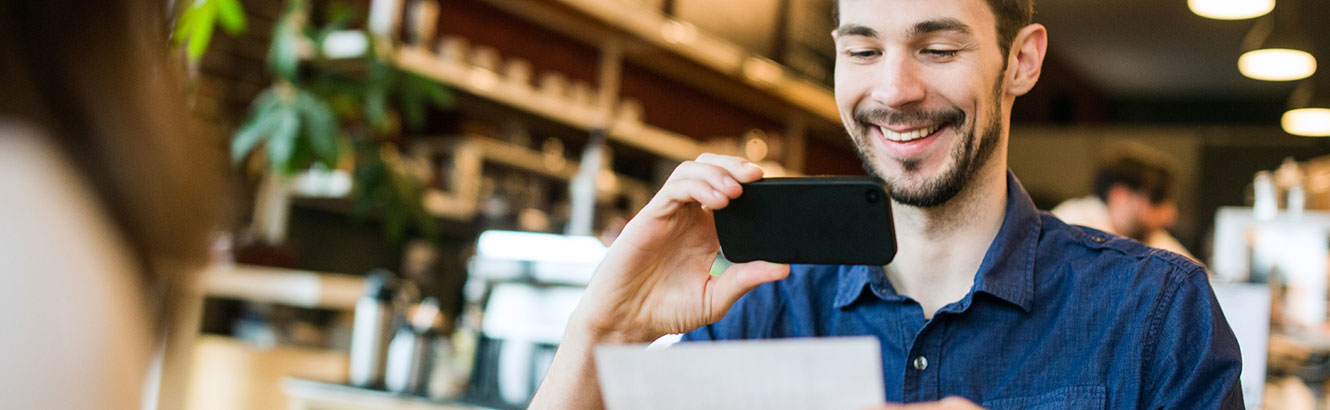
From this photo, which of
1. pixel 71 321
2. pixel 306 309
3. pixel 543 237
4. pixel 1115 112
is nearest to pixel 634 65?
pixel 306 309

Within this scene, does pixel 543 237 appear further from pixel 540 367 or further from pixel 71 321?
pixel 71 321

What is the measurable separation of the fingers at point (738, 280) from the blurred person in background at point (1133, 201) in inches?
130

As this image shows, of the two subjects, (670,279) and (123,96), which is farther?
(670,279)

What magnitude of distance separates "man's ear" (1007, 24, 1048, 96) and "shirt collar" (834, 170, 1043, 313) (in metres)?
0.10

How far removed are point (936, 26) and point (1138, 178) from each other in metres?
3.36

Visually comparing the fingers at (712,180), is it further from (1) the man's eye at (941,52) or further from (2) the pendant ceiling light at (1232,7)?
(2) the pendant ceiling light at (1232,7)

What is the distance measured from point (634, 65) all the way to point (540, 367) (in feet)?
9.41

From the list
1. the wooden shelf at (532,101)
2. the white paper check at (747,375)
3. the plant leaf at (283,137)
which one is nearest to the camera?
the white paper check at (747,375)

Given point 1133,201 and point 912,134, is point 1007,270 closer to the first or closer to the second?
point 912,134

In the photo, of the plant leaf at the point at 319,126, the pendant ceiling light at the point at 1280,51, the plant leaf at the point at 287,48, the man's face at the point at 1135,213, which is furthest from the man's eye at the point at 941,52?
the pendant ceiling light at the point at 1280,51

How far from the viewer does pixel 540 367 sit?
236cm

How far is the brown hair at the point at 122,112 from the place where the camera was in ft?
0.80

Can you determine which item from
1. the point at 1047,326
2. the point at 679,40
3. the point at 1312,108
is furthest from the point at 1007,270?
the point at 1312,108

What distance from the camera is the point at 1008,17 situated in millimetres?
1127
